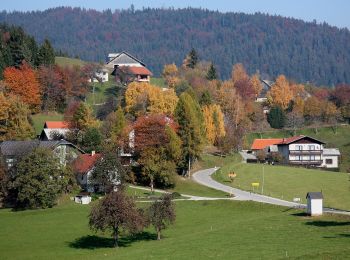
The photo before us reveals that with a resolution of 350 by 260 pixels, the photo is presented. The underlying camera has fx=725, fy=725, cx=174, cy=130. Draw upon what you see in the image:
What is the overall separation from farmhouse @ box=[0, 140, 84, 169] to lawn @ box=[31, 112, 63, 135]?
16360 mm

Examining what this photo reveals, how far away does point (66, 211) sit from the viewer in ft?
194

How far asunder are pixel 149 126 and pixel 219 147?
2185cm

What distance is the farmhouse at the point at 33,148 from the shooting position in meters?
66.4

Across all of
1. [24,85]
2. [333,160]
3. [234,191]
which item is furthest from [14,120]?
[333,160]

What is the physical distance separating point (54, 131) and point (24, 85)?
12.0 m

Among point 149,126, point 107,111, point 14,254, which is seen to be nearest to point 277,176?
point 149,126

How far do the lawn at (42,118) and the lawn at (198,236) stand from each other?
102 ft

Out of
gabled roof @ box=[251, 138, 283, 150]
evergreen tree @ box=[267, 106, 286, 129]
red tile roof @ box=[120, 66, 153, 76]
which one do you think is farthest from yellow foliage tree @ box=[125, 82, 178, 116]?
evergreen tree @ box=[267, 106, 286, 129]

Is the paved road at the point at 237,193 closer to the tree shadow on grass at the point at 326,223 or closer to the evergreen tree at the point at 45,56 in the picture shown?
the tree shadow on grass at the point at 326,223

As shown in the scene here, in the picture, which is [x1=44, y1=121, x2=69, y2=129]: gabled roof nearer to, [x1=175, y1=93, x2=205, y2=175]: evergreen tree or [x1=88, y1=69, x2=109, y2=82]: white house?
[x1=175, y1=93, x2=205, y2=175]: evergreen tree

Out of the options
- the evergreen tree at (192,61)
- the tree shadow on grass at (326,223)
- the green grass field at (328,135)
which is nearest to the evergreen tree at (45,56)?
the green grass field at (328,135)

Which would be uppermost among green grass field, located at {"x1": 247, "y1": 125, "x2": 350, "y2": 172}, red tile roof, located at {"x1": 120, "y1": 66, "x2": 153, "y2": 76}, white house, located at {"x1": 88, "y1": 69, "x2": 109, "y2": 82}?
red tile roof, located at {"x1": 120, "y1": 66, "x2": 153, "y2": 76}

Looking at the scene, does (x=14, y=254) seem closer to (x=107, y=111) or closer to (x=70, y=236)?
(x=70, y=236)

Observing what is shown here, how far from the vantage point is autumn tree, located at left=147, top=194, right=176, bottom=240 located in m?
48.6
